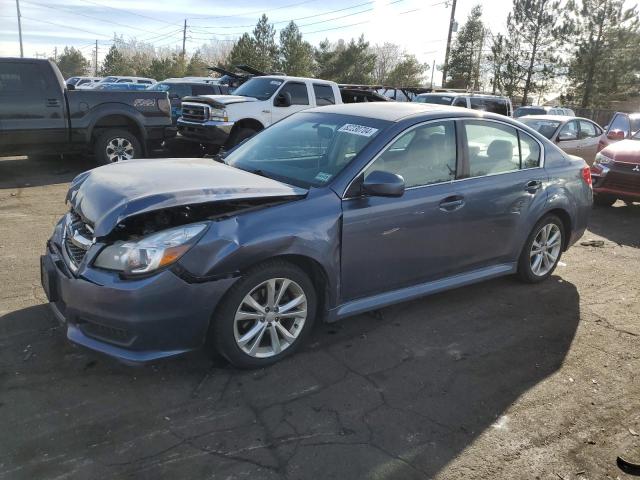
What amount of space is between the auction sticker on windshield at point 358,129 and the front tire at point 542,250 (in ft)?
6.56

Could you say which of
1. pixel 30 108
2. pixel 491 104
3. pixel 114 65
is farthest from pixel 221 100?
pixel 114 65

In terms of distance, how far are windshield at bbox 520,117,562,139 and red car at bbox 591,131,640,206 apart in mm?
2578

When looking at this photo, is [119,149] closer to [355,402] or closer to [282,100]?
[282,100]

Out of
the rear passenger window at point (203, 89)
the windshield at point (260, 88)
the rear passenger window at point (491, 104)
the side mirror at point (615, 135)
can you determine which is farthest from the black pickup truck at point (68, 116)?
the side mirror at point (615, 135)

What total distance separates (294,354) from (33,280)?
8.47ft

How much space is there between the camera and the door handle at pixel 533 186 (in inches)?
189

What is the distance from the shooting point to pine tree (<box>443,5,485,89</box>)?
4438cm

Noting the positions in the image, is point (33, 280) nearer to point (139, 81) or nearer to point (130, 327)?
point (130, 327)

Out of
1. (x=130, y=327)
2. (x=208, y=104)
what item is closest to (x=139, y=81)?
(x=208, y=104)

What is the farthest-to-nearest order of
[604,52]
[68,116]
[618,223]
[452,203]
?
[604,52] → [68,116] → [618,223] → [452,203]

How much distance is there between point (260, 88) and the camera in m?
12.5

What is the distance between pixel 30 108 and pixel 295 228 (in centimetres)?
791

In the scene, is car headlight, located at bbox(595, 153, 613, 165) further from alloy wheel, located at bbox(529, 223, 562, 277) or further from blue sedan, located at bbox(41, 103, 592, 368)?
blue sedan, located at bbox(41, 103, 592, 368)

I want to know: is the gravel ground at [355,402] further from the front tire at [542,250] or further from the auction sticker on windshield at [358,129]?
the auction sticker on windshield at [358,129]
